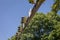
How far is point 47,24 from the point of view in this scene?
37406mm

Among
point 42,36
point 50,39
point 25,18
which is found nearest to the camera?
point 25,18

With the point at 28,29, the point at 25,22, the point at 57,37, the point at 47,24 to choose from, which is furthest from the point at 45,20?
the point at 25,22

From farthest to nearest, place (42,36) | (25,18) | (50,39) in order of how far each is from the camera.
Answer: (42,36)
(50,39)
(25,18)

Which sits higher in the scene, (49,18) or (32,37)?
(49,18)

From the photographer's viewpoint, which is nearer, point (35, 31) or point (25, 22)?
point (25, 22)

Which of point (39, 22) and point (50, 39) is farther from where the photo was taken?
point (39, 22)

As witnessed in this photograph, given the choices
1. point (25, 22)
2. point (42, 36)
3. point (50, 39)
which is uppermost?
point (42, 36)

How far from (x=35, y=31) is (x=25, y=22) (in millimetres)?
28884

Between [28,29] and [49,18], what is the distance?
4.22 metres

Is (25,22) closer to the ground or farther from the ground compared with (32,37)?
closer to the ground

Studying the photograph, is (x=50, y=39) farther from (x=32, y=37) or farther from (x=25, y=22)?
(x=25, y=22)

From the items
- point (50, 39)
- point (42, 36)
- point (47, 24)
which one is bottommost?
point (50, 39)

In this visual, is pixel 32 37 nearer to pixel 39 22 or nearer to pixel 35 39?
pixel 35 39

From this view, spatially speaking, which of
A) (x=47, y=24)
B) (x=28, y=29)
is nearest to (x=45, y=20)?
(x=47, y=24)
